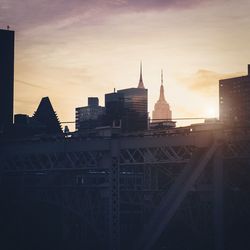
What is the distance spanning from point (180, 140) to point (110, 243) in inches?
561

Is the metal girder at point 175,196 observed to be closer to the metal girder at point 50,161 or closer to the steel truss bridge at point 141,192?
the steel truss bridge at point 141,192

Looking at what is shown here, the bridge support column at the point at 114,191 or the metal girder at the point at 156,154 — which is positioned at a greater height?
the metal girder at the point at 156,154

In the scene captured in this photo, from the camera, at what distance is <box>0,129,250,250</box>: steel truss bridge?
58.2m

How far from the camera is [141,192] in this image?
7462 cm

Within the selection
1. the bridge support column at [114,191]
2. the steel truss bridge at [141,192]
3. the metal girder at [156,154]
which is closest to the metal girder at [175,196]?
the steel truss bridge at [141,192]

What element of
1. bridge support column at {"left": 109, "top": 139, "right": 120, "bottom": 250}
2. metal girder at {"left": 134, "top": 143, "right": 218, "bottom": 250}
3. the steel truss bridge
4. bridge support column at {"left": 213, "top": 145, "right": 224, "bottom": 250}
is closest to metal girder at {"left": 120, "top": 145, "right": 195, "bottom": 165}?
the steel truss bridge

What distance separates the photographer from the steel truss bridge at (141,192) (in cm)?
5825

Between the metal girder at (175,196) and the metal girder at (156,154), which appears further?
the metal girder at (156,154)

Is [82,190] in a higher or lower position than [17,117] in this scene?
lower

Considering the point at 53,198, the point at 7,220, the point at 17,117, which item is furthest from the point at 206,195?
the point at 17,117

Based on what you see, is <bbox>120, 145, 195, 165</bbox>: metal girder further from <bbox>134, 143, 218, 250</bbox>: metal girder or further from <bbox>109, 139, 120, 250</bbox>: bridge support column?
<bbox>134, 143, 218, 250</bbox>: metal girder

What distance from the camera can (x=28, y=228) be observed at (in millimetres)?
80750

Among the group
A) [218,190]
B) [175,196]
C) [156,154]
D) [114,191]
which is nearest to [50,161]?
[114,191]

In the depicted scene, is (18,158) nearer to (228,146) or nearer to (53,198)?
(53,198)
